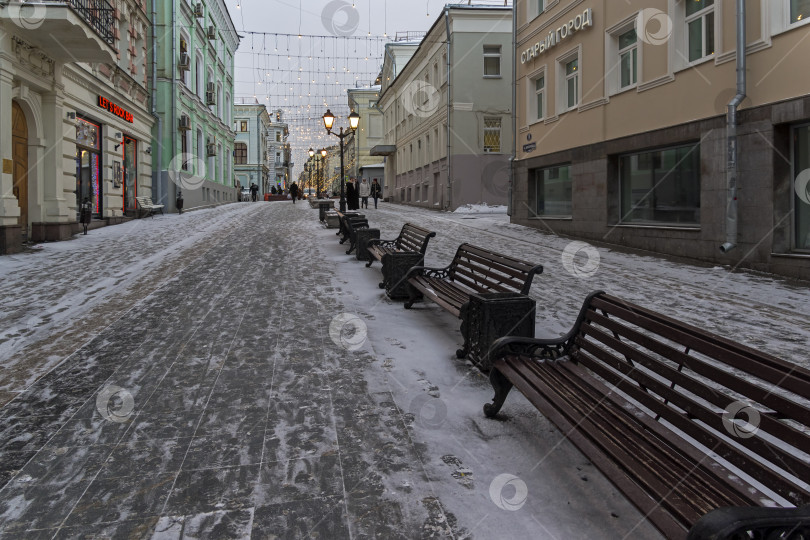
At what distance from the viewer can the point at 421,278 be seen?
6.77m

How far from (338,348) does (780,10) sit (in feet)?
29.2

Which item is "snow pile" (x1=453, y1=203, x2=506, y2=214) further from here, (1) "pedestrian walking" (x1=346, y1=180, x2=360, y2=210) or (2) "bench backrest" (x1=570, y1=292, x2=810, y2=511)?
(2) "bench backrest" (x1=570, y1=292, x2=810, y2=511)

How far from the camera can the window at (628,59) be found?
44.1ft

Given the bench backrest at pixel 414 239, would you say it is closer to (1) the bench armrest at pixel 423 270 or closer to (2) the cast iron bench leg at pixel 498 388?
(1) the bench armrest at pixel 423 270

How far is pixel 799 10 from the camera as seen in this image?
29.4 ft

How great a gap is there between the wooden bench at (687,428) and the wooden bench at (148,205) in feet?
68.5

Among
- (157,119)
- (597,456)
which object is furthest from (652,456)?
A: (157,119)

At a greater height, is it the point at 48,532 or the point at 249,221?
the point at 249,221

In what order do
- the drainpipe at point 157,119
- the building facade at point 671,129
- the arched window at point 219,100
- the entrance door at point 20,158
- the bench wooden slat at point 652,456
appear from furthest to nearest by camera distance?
the arched window at point 219,100 → the drainpipe at point 157,119 → the entrance door at point 20,158 → the building facade at point 671,129 → the bench wooden slat at point 652,456

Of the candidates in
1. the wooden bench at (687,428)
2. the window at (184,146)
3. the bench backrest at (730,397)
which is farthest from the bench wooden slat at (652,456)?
the window at (184,146)

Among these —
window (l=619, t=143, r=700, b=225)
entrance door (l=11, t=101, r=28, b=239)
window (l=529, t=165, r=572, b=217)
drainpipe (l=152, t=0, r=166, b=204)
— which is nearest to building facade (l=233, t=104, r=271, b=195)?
drainpipe (l=152, t=0, r=166, b=204)

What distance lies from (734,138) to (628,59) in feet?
15.6

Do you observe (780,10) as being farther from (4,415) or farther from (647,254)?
(4,415)

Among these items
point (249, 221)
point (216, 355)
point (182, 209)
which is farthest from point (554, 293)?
point (182, 209)
